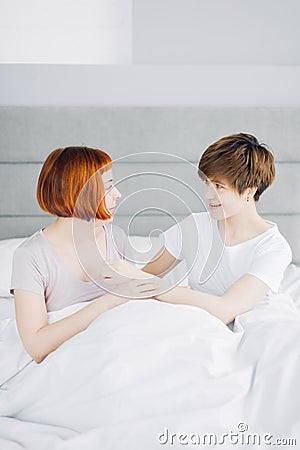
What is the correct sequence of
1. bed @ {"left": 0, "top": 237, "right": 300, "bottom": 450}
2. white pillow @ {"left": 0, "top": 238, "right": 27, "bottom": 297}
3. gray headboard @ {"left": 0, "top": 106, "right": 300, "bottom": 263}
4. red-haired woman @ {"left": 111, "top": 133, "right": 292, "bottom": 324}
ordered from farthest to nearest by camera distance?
1. gray headboard @ {"left": 0, "top": 106, "right": 300, "bottom": 263}
2. white pillow @ {"left": 0, "top": 238, "right": 27, "bottom": 297}
3. red-haired woman @ {"left": 111, "top": 133, "right": 292, "bottom": 324}
4. bed @ {"left": 0, "top": 237, "right": 300, "bottom": 450}

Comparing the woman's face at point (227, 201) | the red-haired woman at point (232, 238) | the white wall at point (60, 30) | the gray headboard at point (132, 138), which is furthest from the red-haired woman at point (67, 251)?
the white wall at point (60, 30)

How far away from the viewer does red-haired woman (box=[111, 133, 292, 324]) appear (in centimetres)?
148

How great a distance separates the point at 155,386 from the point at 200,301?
0.40m

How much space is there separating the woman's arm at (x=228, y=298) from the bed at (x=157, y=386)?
4.9 inches

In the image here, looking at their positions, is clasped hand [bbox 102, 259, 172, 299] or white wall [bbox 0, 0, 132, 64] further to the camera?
white wall [bbox 0, 0, 132, 64]

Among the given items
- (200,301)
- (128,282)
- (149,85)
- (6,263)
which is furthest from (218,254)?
(149,85)

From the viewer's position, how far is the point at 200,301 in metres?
1.52

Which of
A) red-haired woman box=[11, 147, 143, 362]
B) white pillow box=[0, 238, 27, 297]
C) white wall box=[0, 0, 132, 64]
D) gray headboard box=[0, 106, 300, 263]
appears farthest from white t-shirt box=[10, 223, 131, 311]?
white wall box=[0, 0, 132, 64]

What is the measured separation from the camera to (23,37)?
2822 millimetres

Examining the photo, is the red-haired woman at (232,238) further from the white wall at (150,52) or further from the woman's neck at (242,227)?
the white wall at (150,52)

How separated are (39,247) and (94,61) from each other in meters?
1.60

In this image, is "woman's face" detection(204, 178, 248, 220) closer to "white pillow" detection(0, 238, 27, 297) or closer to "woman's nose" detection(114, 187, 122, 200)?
"woman's nose" detection(114, 187, 122, 200)

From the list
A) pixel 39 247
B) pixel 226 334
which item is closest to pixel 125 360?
pixel 226 334

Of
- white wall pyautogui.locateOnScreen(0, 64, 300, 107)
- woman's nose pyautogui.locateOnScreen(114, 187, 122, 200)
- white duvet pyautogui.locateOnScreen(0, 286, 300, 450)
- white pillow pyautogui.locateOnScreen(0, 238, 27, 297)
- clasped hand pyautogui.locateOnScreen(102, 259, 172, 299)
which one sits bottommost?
white pillow pyautogui.locateOnScreen(0, 238, 27, 297)
